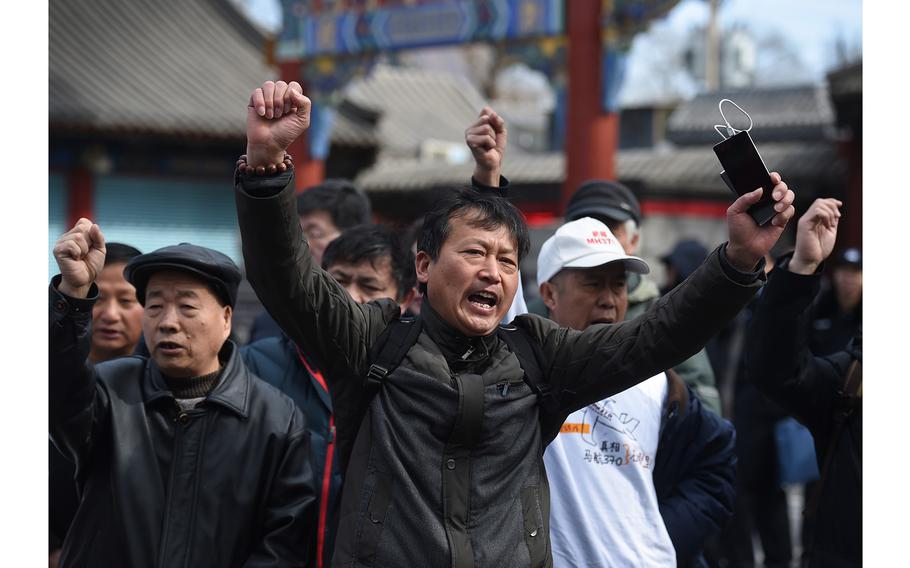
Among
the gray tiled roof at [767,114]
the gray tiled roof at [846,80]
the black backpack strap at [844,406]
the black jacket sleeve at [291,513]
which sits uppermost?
the gray tiled roof at [767,114]

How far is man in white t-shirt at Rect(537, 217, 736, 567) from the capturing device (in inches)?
105

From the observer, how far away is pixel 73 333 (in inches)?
→ 93.8

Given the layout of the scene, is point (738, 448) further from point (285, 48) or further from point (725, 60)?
point (725, 60)

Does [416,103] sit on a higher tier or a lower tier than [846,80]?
higher

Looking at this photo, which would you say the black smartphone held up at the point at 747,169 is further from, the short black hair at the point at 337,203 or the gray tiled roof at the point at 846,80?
the gray tiled roof at the point at 846,80

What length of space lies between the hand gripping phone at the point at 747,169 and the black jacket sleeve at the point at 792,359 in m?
0.72

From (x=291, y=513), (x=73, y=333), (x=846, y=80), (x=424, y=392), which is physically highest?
(x=846, y=80)

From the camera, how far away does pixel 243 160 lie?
2.04 m

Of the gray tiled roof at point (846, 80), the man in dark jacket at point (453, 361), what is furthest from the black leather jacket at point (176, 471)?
the gray tiled roof at point (846, 80)

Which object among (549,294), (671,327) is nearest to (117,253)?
(549,294)

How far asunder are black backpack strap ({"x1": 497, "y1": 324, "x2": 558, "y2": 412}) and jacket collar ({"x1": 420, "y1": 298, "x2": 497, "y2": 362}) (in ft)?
0.21

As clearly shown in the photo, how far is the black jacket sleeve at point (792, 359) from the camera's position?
2855 mm

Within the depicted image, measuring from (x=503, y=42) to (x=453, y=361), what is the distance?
9.76m

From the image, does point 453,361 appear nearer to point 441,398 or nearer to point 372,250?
point 441,398
